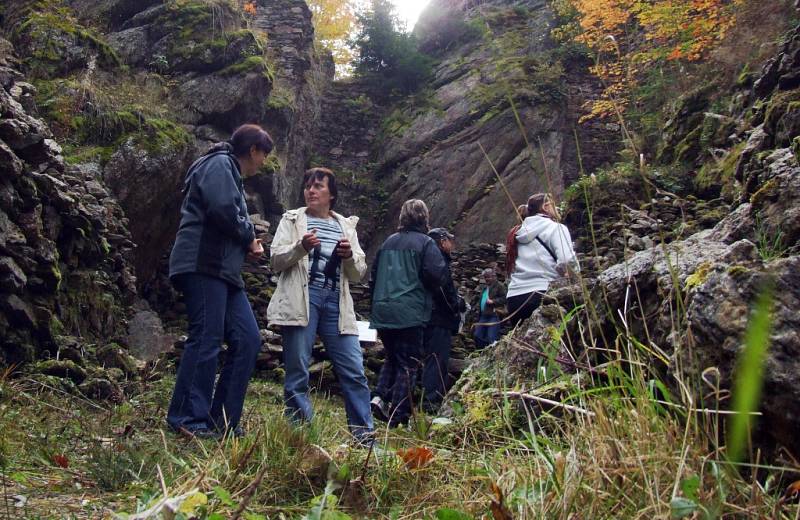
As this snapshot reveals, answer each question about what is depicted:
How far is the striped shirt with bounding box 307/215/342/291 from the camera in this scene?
4281 millimetres

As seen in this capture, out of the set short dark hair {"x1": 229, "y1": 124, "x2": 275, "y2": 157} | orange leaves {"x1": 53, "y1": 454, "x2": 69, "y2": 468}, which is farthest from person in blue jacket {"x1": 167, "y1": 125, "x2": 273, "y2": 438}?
orange leaves {"x1": 53, "y1": 454, "x2": 69, "y2": 468}

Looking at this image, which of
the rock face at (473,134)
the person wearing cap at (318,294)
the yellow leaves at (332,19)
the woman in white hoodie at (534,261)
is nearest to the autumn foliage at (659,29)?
the rock face at (473,134)

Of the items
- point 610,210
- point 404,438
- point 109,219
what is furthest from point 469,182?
point 404,438

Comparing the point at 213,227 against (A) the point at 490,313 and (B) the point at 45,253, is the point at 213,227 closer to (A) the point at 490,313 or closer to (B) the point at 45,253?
(B) the point at 45,253

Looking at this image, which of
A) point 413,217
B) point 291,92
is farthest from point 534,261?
point 291,92

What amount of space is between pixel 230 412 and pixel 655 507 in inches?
112

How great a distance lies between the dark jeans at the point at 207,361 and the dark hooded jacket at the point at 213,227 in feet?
0.27

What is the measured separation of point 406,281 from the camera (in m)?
5.34

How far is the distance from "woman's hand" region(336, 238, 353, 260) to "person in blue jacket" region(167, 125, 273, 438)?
528 millimetres

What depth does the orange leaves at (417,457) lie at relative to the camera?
2094 millimetres

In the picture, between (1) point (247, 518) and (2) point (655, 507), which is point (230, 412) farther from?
(2) point (655, 507)

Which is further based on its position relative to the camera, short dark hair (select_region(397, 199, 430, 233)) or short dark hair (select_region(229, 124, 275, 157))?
short dark hair (select_region(397, 199, 430, 233))

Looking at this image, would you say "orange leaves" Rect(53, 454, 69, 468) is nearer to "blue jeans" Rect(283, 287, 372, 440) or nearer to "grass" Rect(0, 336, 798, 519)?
"grass" Rect(0, 336, 798, 519)

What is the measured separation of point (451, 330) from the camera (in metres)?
6.20
